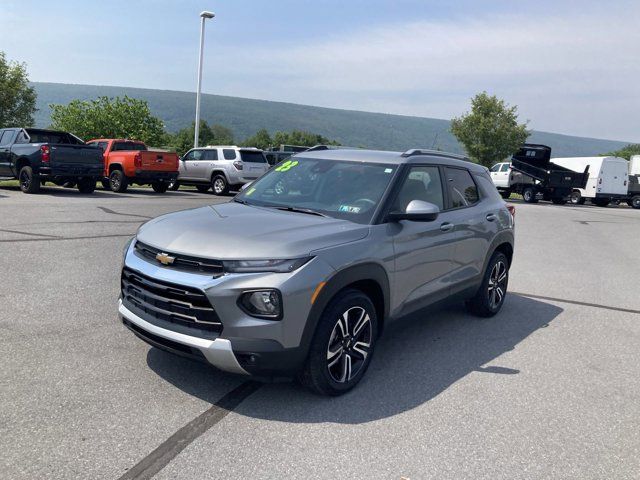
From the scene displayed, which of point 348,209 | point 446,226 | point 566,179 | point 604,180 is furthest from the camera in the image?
point 604,180

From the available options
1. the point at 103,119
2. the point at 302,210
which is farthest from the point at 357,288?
the point at 103,119

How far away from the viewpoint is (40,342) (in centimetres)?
446

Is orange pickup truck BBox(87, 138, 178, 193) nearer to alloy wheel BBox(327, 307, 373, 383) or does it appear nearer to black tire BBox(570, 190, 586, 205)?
alloy wheel BBox(327, 307, 373, 383)

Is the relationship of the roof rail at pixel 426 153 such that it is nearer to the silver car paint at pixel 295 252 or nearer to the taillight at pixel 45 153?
the silver car paint at pixel 295 252

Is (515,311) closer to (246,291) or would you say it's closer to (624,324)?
(624,324)

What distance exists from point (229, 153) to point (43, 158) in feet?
24.8

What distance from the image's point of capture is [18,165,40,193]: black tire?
1642cm

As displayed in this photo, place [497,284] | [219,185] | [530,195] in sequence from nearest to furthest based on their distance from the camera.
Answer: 1. [497,284]
2. [219,185]
3. [530,195]

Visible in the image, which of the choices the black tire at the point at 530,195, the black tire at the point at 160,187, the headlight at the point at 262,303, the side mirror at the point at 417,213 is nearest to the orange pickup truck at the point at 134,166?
the black tire at the point at 160,187

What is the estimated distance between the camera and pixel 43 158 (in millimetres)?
16203

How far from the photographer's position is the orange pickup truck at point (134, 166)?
19328 mm

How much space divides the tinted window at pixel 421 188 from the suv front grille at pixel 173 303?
5.71ft

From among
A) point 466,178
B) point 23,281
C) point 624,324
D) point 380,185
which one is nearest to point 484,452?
point 380,185

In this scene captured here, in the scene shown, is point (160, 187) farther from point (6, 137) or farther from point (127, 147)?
point (6, 137)
